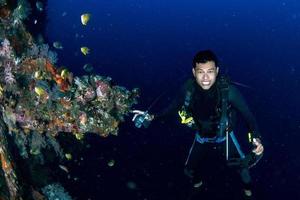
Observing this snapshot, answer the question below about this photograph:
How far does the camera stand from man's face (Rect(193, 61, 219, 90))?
5.65 metres

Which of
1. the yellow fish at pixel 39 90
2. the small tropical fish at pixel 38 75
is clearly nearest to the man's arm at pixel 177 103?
the yellow fish at pixel 39 90

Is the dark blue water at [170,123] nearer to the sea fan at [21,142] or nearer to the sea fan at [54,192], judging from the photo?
the sea fan at [54,192]

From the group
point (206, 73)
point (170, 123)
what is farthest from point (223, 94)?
point (170, 123)

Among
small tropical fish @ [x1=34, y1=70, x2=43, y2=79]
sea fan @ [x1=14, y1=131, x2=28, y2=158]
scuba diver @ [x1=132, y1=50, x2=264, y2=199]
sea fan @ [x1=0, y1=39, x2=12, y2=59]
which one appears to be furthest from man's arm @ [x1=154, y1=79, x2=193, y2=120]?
sea fan @ [x1=0, y1=39, x2=12, y2=59]

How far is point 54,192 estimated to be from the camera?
7.15 m

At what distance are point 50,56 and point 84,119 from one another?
4.87ft

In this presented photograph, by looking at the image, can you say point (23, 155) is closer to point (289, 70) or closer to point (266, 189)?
point (266, 189)

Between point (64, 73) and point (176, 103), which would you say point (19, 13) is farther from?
point (176, 103)

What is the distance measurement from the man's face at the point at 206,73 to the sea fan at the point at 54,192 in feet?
12.9

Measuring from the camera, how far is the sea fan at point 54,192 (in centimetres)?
699

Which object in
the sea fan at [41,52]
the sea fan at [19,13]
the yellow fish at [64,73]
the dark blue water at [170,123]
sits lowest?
the dark blue water at [170,123]

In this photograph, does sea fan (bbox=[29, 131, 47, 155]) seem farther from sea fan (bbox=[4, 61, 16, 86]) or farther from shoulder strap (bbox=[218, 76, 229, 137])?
shoulder strap (bbox=[218, 76, 229, 137])

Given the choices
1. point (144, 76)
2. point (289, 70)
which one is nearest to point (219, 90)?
point (144, 76)

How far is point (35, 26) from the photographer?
51.2 ft
